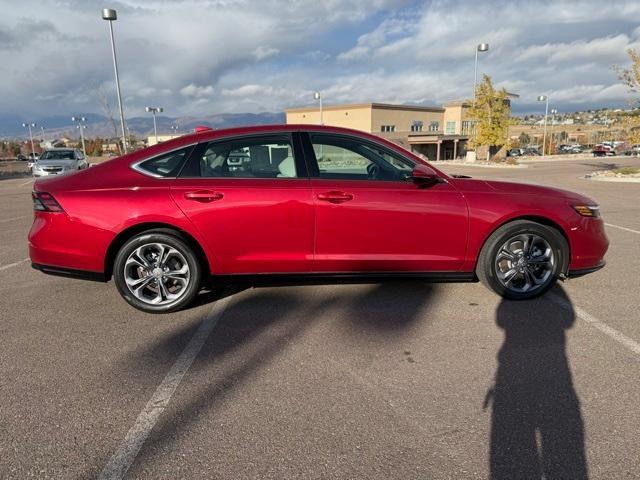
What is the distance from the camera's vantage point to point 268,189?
12.2 feet

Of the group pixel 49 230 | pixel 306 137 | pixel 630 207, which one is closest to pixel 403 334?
pixel 306 137

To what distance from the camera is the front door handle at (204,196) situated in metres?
3.70

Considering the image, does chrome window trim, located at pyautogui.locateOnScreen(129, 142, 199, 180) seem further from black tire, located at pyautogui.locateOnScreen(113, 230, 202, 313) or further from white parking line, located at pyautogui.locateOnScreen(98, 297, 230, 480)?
white parking line, located at pyautogui.locateOnScreen(98, 297, 230, 480)

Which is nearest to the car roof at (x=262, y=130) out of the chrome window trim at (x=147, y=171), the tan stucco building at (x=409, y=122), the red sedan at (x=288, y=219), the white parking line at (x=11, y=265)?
the red sedan at (x=288, y=219)

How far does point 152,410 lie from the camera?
2518mm

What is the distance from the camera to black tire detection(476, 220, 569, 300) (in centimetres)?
398

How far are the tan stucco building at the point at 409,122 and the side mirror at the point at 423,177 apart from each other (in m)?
50.1

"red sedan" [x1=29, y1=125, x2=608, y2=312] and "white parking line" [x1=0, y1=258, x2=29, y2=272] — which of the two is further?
"white parking line" [x1=0, y1=258, x2=29, y2=272]

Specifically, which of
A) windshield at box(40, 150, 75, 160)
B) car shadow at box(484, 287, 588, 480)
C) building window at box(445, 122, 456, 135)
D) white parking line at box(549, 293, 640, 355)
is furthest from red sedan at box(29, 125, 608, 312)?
building window at box(445, 122, 456, 135)

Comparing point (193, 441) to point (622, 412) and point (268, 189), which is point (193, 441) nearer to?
point (268, 189)

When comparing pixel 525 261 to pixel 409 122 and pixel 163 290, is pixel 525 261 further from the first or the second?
pixel 409 122

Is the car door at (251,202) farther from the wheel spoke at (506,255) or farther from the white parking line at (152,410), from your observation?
the wheel spoke at (506,255)

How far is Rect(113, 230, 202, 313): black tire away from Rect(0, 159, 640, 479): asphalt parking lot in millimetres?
158

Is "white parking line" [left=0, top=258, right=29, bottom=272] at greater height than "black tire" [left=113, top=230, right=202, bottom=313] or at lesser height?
lesser
